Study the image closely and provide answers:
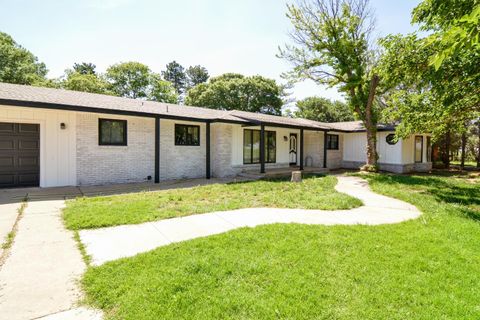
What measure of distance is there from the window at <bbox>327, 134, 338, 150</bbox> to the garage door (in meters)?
16.1

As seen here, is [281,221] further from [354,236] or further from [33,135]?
[33,135]

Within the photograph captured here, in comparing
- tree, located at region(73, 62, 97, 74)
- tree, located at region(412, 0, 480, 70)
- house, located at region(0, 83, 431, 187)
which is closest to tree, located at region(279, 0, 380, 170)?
Result: house, located at region(0, 83, 431, 187)

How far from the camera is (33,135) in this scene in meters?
8.80

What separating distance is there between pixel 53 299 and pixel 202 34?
1275cm

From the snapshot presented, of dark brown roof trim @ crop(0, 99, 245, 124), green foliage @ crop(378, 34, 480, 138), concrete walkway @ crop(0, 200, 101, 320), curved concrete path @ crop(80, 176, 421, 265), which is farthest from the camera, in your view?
green foliage @ crop(378, 34, 480, 138)

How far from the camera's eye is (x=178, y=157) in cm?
1192

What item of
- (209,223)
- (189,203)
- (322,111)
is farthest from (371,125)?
(322,111)

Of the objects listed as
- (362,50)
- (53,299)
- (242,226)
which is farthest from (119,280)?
(362,50)

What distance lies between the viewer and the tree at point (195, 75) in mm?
44312

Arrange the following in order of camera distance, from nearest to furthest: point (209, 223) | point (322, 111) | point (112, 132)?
point (209, 223) < point (112, 132) < point (322, 111)

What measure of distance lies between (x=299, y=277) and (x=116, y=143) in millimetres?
9362

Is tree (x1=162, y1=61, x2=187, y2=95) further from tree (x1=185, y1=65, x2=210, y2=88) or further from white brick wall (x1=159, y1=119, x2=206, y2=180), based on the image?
white brick wall (x1=159, y1=119, x2=206, y2=180)

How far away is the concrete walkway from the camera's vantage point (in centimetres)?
250

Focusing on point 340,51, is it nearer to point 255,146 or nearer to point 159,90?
point 255,146
